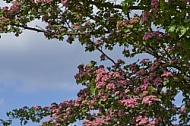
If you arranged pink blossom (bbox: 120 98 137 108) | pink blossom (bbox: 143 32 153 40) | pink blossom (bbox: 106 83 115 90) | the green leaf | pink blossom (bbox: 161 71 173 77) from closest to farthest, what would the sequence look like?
the green leaf < pink blossom (bbox: 120 98 137 108) < pink blossom (bbox: 143 32 153 40) < pink blossom (bbox: 106 83 115 90) < pink blossom (bbox: 161 71 173 77)

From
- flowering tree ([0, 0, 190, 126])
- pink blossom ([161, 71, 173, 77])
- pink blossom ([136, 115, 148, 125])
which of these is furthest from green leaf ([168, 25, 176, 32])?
pink blossom ([136, 115, 148, 125])

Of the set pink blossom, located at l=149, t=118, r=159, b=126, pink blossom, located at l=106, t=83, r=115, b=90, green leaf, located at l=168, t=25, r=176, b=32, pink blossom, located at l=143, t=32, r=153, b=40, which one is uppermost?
pink blossom, located at l=143, t=32, r=153, b=40

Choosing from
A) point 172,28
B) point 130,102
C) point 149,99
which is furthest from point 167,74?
point 172,28

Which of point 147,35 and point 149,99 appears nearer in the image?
point 149,99

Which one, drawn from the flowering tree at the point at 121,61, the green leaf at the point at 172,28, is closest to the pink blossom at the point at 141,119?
the flowering tree at the point at 121,61

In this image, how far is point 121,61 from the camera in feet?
35.0

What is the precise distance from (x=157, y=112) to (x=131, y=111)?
517mm

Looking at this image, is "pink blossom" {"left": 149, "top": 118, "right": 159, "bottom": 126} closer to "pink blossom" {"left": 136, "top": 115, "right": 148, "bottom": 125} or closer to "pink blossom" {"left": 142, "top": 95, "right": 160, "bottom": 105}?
"pink blossom" {"left": 136, "top": 115, "right": 148, "bottom": 125}

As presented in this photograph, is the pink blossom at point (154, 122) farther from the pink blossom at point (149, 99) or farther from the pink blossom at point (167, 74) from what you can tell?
the pink blossom at point (167, 74)

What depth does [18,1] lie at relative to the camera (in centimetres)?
1007

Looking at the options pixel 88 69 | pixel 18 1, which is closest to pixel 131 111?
pixel 88 69

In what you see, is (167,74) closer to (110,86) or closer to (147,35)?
(147,35)

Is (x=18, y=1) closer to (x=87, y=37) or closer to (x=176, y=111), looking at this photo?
(x=87, y=37)

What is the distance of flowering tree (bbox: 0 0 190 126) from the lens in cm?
801
